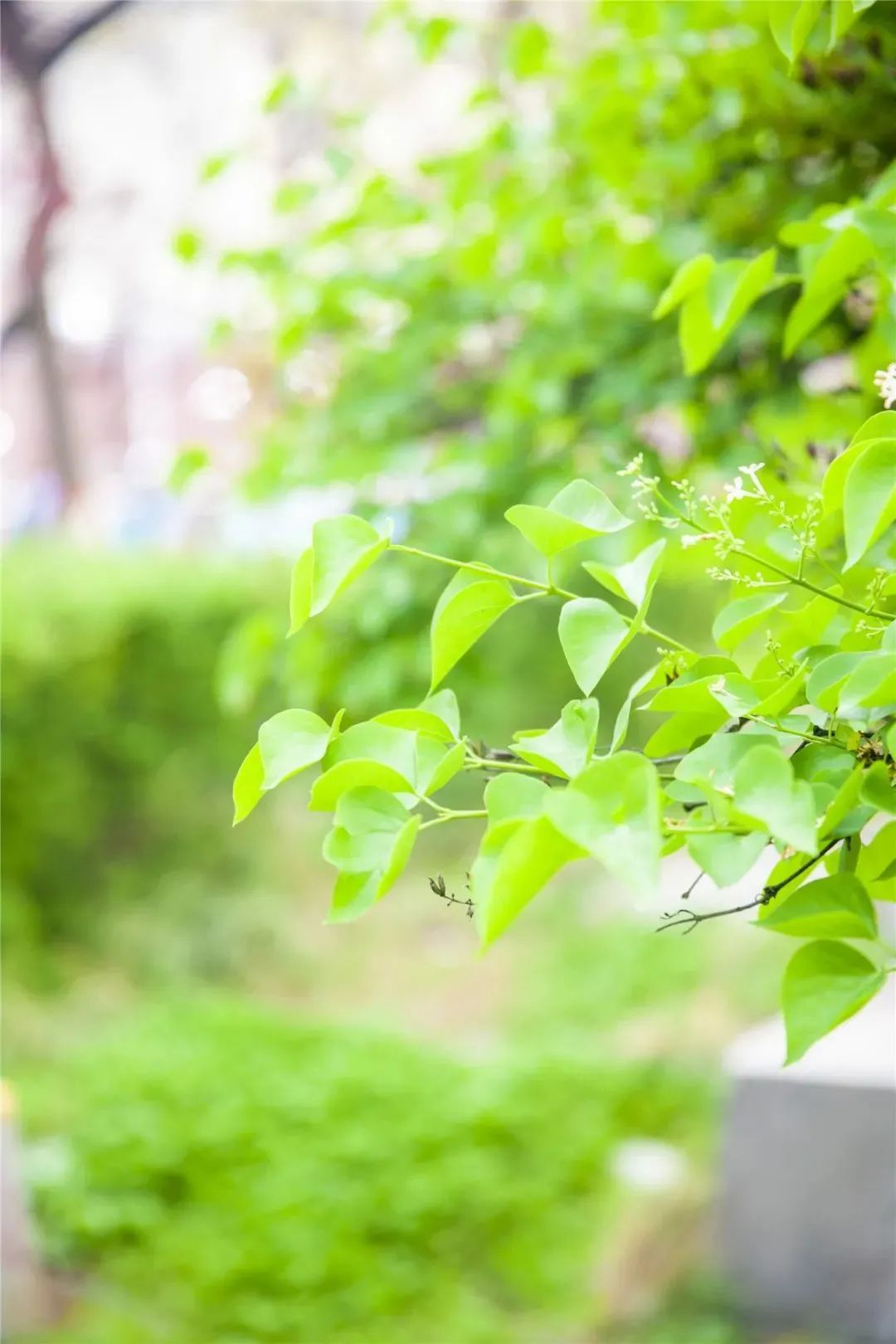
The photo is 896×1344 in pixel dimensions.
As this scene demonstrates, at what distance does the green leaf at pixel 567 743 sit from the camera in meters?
0.55

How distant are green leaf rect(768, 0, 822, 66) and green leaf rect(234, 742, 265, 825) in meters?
0.49

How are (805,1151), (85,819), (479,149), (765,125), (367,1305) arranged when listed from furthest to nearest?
1. (85,819)
2. (367,1305)
3. (805,1151)
4. (479,149)
5. (765,125)

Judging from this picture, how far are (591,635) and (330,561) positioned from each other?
12 centimetres

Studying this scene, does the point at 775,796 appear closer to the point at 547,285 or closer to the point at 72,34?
the point at 547,285

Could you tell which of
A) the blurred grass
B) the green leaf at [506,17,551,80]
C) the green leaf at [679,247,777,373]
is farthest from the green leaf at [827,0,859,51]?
the blurred grass

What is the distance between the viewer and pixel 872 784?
0.54 metres

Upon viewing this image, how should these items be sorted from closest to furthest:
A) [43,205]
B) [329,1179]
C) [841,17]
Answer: [841,17] < [329,1179] < [43,205]

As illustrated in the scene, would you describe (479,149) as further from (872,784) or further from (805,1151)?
(805,1151)

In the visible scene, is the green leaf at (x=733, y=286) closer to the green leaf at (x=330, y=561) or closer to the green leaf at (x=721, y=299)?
the green leaf at (x=721, y=299)

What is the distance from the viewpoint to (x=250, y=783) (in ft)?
1.94

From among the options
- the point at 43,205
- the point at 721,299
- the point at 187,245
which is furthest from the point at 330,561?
the point at 43,205

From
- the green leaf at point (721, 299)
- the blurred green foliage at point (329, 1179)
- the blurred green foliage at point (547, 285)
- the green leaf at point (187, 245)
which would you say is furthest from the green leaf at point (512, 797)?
the blurred green foliage at point (329, 1179)

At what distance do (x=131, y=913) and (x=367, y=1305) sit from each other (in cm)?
260

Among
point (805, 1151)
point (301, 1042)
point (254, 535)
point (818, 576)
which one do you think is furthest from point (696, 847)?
point (254, 535)
